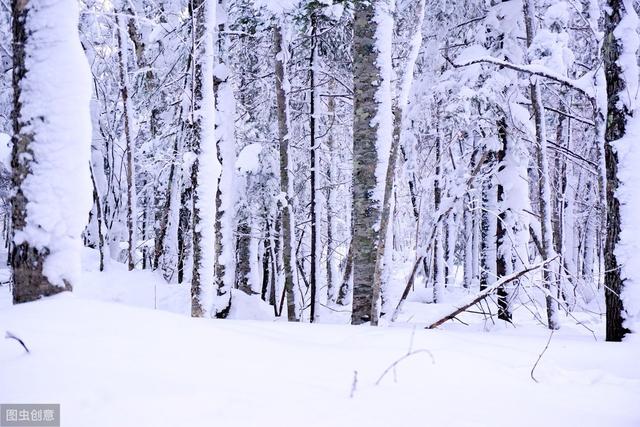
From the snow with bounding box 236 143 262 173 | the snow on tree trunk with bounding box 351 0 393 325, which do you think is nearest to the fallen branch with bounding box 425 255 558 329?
the snow on tree trunk with bounding box 351 0 393 325

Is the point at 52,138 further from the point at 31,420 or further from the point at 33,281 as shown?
the point at 31,420

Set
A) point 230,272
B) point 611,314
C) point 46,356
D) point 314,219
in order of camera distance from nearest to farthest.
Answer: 1. point 46,356
2. point 611,314
3. point 230,272
4. point 314,219

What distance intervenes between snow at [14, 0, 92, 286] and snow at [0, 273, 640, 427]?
19.5 inches

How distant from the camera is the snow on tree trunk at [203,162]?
6.77 meters

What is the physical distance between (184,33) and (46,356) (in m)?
7.54

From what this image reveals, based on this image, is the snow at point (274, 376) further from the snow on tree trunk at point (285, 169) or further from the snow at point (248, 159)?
the snow at point (248, 159)

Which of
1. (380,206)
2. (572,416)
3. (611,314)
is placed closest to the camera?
(572,416)

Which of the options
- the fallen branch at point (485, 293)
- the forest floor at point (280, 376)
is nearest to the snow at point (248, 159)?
the fallen branch at point (485, 293)

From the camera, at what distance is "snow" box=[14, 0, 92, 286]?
3.59m

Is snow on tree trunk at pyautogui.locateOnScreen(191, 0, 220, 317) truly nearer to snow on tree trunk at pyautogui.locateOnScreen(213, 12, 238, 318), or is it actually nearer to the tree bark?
snow on tree trunk at pyautogui.locateOnScreen(213, 12, 238, 318)

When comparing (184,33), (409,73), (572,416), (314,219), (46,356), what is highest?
(184,33)

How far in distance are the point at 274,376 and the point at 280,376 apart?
3cm

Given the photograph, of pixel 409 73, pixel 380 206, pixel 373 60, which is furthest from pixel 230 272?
pixel 409 73

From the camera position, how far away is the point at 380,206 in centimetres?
636
